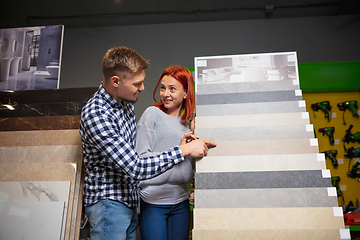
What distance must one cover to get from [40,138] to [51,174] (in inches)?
14.6

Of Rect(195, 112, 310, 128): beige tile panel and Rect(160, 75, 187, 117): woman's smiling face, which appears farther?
Rect(160, 75, 187, 117): woman's smiling face

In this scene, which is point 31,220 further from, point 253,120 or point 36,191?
point 253,120

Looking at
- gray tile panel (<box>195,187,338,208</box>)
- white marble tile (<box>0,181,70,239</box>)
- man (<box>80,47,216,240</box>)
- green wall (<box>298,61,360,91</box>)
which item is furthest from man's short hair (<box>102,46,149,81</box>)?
green wall (<box>298,61,360,91</box>)

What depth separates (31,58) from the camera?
2.72 metres

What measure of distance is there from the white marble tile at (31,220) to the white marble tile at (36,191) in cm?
3

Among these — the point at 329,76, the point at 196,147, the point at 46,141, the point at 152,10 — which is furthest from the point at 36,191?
the point at 329,76

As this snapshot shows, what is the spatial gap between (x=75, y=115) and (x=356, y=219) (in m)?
3.41

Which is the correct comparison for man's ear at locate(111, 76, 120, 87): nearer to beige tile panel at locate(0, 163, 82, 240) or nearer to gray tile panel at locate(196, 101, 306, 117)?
gray tile panel at locate(196, 101, 306, 117)

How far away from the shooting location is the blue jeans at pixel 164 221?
1.50 m

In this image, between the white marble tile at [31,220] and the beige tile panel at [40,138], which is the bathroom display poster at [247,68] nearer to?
the beige tile panel at [40,138]

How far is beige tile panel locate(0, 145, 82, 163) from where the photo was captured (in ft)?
6.96

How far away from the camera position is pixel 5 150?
2.23 metres

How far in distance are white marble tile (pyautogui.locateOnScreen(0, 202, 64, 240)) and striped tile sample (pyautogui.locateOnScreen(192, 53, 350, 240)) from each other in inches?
45.8

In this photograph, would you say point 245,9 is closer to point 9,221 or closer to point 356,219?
point 356,219
